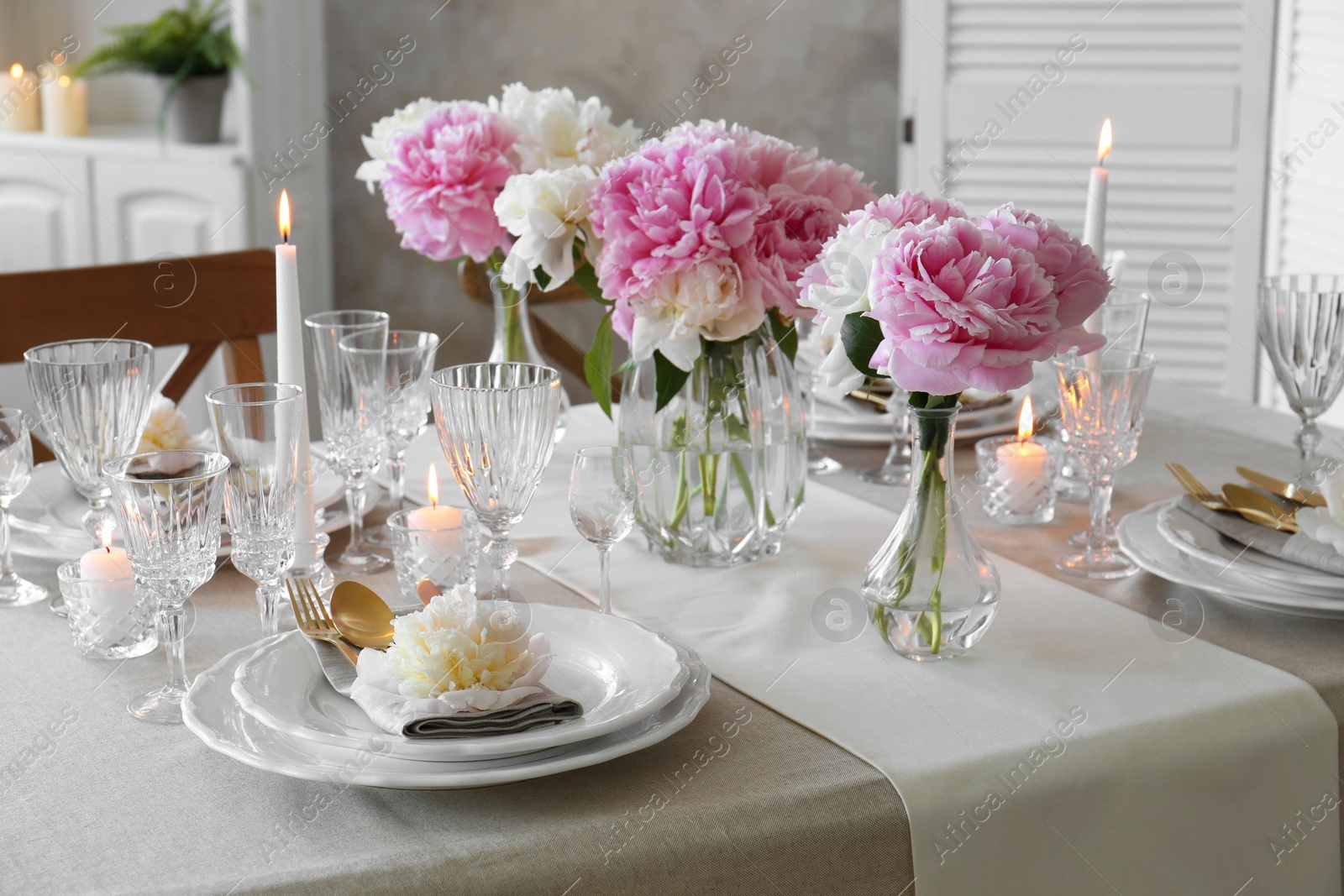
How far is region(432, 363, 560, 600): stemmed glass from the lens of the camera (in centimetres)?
100

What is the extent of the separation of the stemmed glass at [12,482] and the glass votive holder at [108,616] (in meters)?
0.13

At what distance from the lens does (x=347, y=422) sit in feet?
3.90

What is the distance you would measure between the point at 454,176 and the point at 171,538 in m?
0.61

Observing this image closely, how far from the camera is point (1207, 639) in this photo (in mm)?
1020

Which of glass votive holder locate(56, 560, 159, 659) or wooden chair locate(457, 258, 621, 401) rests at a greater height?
wooden chair locate(457, 258, 621, 401)

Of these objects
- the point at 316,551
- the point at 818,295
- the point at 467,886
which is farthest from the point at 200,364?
the point at 467,886

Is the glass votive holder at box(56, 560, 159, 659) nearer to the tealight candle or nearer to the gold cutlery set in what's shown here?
the gold cutlery set

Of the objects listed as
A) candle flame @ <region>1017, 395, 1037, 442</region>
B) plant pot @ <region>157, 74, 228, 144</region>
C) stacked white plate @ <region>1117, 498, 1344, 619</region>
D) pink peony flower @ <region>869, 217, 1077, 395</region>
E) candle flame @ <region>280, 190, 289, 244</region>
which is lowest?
stacked white plate @ <region>1117, 498, 1344, 619</region>

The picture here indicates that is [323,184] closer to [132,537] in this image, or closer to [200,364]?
[200,364]

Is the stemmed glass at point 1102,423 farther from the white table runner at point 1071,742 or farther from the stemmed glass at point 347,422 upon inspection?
the stemmed glass at point 347,422

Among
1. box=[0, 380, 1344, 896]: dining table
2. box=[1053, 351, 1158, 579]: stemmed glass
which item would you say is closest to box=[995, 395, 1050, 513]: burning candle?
box=[1053, 351, 1158, 579]: stemmed glass

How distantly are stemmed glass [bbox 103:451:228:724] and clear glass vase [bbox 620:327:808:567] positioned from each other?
1.22 ft

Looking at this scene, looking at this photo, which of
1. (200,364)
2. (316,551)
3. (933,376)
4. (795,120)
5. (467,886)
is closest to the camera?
(467,886)

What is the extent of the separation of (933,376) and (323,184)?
2385 mm
